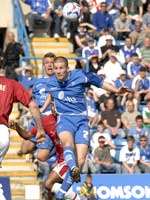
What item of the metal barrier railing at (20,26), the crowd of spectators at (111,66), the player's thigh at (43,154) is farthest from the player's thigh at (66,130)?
the metal barrier railing at (20,26)

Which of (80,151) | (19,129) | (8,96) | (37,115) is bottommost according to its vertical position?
(80,151)

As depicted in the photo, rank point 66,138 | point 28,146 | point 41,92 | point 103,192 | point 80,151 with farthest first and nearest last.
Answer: point 103,192
point 28,146
point 41,92
point 80,151
point 66,138

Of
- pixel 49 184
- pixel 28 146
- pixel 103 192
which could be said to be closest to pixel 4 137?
pixel 49 184

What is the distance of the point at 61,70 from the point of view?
1614 centimetres

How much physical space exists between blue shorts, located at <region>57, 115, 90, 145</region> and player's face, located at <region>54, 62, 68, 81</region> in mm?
659

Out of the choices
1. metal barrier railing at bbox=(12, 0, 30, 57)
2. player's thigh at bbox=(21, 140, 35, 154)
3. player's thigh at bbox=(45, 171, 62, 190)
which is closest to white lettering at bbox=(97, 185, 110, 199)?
player's thigh at bbox=(21, 140, 35, 154)

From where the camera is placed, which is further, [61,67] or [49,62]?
[49,62]

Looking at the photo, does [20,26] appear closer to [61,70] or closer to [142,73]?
[142,73]

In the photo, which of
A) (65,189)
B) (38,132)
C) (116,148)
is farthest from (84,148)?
(116,148)

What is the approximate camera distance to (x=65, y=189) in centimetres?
1590

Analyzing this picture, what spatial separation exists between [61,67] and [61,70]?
6cm

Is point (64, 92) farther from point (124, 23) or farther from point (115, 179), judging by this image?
point (124, 23)

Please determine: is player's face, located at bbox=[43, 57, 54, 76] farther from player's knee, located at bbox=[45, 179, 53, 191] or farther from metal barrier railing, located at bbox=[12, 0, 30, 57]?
metal barrier railing, located at bbox=[12, 0, 30, 57]

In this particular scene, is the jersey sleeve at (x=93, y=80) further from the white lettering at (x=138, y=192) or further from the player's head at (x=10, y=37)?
the player's head at (x=10, y=37)
